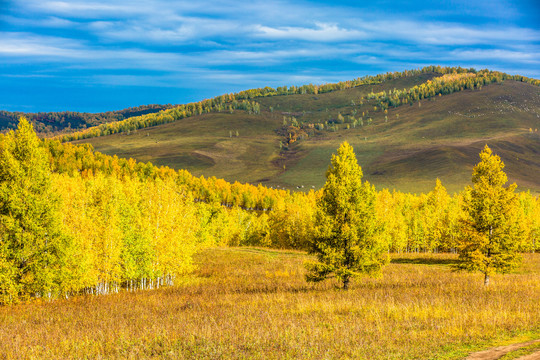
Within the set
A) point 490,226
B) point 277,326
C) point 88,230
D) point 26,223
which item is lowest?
point 277,326

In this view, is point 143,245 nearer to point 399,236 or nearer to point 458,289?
point 458,289

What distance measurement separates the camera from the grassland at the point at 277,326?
47.1 feet

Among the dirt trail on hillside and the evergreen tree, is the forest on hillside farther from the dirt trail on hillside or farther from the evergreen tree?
the dirt trail on hillside

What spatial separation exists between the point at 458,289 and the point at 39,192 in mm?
29062

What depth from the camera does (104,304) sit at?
1080 inches

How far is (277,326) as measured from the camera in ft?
57.6

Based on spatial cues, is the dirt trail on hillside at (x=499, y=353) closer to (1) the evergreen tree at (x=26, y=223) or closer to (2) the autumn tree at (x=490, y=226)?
(2) the autumn tree at (x=490, y=226)

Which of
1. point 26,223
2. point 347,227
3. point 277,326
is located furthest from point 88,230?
point 277,326

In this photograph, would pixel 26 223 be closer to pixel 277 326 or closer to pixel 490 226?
pixel 277 326

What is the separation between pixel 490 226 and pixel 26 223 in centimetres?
3208

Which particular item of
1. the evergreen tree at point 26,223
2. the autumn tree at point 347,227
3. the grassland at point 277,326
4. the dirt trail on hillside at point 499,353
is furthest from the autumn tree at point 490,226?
the evergreen tree at point 26,223

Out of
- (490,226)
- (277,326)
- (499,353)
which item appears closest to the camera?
(499,353)

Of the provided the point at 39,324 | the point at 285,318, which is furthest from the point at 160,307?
the point at 285,318

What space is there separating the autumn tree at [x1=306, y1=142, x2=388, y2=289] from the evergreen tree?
54.7 ft
